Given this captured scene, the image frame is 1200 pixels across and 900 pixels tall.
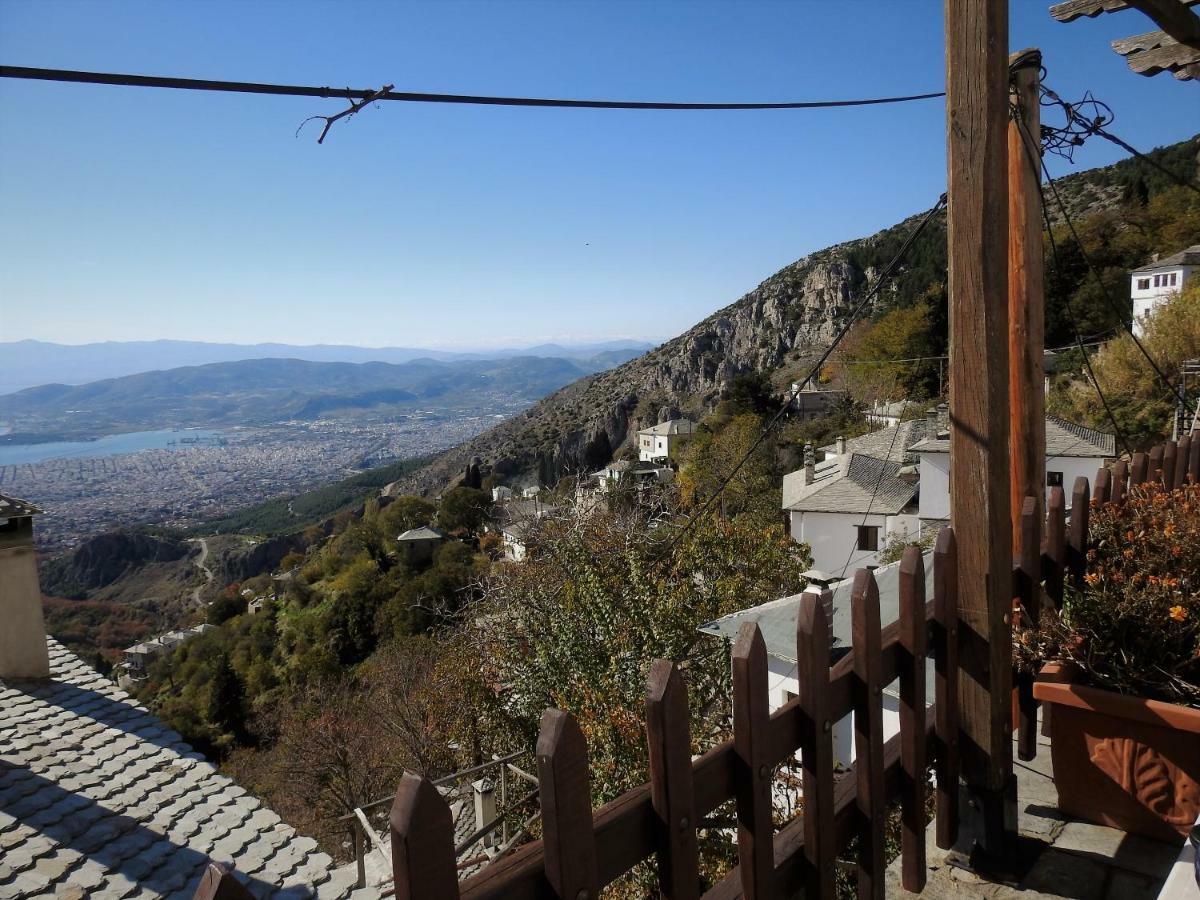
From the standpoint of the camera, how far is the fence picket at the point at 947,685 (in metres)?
2.21

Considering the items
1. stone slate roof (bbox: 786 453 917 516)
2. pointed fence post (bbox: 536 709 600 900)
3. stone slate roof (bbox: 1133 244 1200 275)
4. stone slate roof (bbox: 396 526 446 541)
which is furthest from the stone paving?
stone slate roof (bbox: 396 526 446 541)

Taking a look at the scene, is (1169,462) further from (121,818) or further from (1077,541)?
(121,818)

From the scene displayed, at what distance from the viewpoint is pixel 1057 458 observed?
64.8 ft

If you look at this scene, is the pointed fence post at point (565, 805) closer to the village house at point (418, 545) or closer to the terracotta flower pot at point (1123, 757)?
the terracotta flower pot at point (1123, 757)

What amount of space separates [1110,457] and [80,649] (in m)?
52.5

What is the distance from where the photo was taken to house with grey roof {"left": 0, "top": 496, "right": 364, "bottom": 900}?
623 centimetres

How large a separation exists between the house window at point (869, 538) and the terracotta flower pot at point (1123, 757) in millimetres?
21774

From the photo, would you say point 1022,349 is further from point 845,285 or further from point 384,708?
point 845,285

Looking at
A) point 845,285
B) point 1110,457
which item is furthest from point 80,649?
point 845,285

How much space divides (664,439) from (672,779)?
61258 millimetres

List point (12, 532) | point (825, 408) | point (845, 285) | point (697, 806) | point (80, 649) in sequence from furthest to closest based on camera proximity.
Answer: point (845, 285), point (825, 408), point (80, 649), point (12, 532), point (697, 806)

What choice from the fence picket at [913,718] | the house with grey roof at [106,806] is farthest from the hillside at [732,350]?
the fence picket at [913,718]

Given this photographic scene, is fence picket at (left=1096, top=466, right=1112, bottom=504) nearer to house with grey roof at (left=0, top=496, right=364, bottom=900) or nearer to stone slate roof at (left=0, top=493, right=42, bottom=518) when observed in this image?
house with grey roof at (left=0, top=496, right=364, bottom=900)

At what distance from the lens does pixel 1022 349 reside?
10.3 ft
